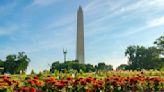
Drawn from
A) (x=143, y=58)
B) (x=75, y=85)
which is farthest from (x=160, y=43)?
(x=75, y=85)

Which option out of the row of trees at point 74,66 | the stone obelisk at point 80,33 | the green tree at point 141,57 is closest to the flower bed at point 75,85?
the stone obelisk at point 80,33

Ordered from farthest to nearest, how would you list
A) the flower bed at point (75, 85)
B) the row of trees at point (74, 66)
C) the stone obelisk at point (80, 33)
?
the row of trees at point (74, 66) < the stone obelisk at point (80, 33) < the flower bed at point (75, 85)

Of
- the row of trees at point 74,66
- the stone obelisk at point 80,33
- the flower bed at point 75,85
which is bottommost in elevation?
the flower bed at point 75,85

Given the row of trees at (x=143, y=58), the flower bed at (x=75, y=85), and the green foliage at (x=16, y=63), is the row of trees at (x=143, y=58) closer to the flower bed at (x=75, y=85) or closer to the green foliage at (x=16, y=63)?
the green foliage at (x=16, y=63)

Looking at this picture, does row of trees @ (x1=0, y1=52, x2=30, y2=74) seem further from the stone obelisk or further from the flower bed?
the flower bed

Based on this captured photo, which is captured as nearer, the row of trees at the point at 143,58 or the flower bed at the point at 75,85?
the flower bed at the point at 75,85

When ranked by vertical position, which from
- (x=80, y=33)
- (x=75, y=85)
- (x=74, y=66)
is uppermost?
(x=80, y=33)

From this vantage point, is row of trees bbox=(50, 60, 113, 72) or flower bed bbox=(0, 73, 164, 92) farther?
row of trees bbox=(50, 60, 113, 72)

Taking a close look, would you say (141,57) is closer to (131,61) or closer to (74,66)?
(131,61)

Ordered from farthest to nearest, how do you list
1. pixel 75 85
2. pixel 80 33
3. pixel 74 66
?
1. pixel 74 66
2. pixel 80 33
3. pixel 75 85

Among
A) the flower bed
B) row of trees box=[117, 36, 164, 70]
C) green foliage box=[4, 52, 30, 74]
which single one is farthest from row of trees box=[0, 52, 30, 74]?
the flower bed

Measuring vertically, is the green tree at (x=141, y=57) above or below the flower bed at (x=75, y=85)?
above

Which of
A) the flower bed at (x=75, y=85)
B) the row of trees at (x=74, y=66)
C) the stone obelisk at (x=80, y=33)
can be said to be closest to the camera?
the flower bed at (x=75, y=85)

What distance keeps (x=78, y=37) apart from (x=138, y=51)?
41873 millimetres
